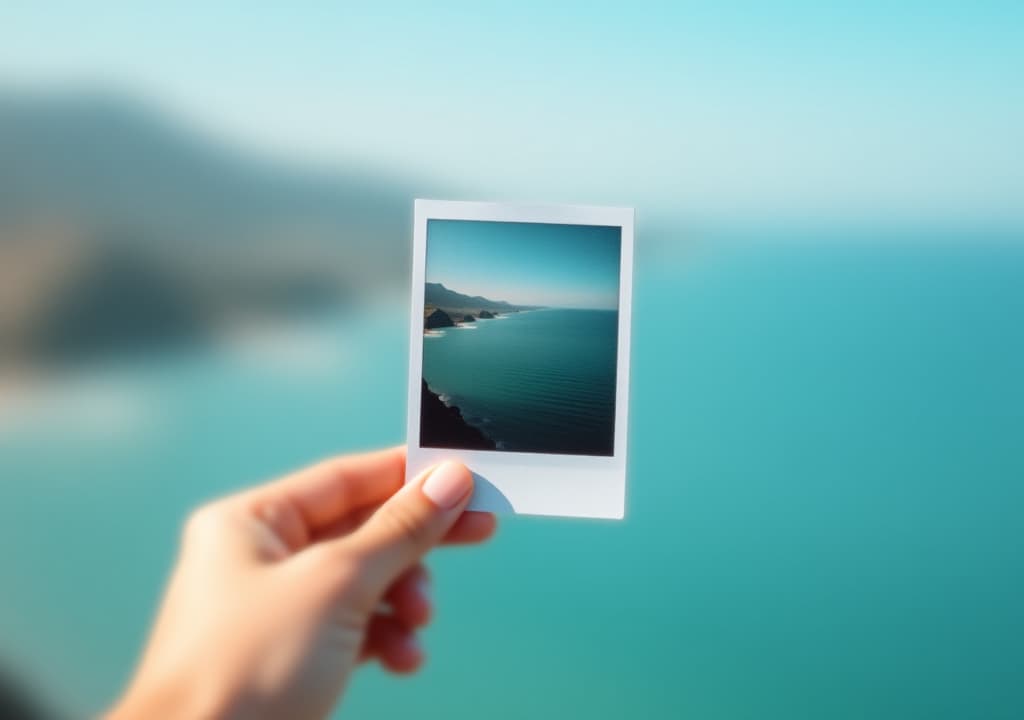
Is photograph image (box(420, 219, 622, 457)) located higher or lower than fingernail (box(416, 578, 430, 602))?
higher

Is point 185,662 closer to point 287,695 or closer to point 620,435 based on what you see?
point 287,695

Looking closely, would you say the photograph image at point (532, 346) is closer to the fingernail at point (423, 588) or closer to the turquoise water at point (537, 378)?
the turquoise water at point (537, 378)

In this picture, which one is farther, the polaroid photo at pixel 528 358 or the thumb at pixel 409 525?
the polaroid photo at pixel 528 358

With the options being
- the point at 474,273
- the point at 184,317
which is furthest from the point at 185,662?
the point at 184,317

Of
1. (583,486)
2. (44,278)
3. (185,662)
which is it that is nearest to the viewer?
(185,662)

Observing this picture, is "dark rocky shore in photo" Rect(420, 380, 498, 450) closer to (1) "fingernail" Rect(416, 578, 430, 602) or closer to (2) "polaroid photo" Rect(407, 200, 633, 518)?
(2) "polaroid photo" Rect(407, 200, 633, 518)

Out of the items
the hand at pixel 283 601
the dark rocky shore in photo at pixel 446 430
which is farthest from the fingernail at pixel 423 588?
the dark rocky shore in photo at pixel 446 430

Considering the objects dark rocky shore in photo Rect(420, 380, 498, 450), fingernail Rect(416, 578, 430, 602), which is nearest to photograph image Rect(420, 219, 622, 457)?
dark rocky shore in photo Rect(420, 380, 498, 450)

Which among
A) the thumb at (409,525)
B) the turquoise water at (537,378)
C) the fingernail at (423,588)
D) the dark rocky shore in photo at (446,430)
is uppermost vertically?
the turquoise water at (537,378)
